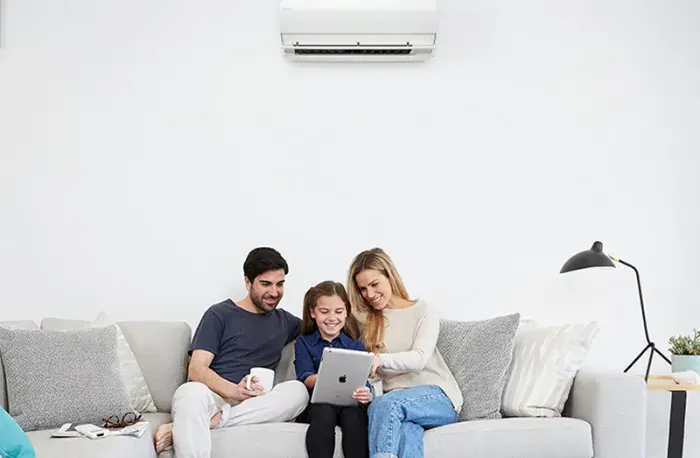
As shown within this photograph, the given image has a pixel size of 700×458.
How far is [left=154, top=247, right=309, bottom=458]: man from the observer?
302cm

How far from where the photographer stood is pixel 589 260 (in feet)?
12.2

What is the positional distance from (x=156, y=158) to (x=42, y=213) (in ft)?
1.92

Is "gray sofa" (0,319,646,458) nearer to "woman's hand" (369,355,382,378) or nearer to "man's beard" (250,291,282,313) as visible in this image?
"woman's hand" (369,355,382,378)

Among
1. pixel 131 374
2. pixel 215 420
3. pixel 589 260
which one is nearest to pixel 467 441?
pixel 215 420

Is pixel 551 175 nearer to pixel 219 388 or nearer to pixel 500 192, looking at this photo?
pixel 500 192

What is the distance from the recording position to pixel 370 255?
11.8ft

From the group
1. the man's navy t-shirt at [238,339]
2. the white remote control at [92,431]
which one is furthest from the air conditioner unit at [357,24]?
the white remote control at [92,431]

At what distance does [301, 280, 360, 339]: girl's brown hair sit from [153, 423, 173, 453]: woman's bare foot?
73cm

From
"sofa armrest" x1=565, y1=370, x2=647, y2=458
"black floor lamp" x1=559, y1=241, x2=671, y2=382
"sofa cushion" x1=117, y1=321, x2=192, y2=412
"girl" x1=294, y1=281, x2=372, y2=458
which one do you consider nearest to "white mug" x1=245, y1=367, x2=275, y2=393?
"girl" x1=294, y1=281, x2=372, y2=458

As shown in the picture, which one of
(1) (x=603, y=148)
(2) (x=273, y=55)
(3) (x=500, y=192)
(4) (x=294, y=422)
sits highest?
(2) (x=273, y=55)

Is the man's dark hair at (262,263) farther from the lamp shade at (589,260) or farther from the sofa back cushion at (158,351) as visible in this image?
the lamp shade at (589,260)

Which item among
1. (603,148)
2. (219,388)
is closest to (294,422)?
(219,388)

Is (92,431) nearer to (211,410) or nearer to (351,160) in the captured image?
(211,410)

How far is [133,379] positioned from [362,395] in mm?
935
